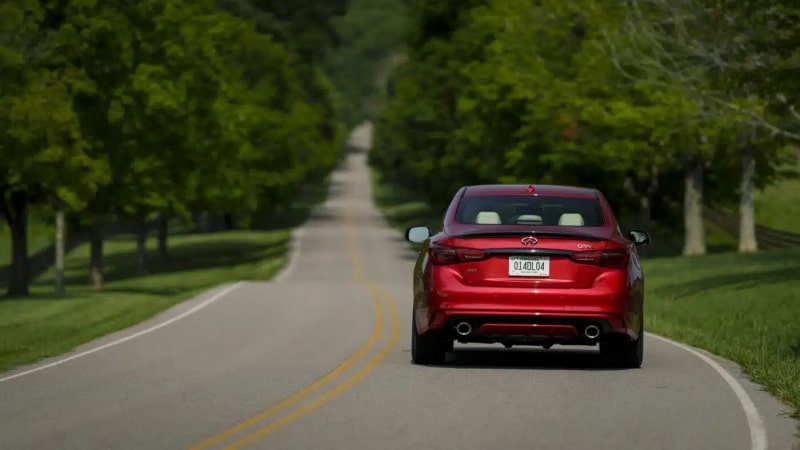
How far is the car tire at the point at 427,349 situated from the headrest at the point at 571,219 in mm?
1653

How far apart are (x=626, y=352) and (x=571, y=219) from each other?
1.40m

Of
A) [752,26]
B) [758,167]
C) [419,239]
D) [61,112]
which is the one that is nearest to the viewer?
[419,239]

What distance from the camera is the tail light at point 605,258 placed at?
15969 mm

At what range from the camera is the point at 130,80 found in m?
50.4

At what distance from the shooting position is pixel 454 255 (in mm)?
16141

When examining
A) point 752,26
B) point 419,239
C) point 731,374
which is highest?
point 752,26

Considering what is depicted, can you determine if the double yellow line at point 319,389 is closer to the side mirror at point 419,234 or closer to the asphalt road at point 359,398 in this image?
the asphalt road at point 359,398

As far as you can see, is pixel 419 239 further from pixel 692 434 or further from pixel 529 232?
pixel 692 434

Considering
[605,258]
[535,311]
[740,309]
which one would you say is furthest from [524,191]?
[740,309]

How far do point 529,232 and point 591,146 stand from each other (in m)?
36.4

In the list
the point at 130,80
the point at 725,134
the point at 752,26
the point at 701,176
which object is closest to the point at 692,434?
the point at 752,26

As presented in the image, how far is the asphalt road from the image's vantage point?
11.4 metres

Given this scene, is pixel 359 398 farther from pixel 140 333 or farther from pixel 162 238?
pixel 162 238

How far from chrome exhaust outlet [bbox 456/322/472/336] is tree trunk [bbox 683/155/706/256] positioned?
3993 centimetres
